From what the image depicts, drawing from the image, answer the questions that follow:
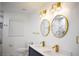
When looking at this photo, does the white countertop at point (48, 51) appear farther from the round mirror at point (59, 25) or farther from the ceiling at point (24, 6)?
the ceiling at point (24, 6)

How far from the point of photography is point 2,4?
1648 mm

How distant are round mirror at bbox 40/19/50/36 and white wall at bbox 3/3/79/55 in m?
0.05

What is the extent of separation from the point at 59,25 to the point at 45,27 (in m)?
0.17

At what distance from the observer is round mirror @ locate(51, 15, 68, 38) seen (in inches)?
65.3

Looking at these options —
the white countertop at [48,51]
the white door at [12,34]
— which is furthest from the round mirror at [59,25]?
the white door at [12,34]

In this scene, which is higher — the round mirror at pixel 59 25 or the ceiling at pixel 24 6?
the ceiling at pixel 24 6

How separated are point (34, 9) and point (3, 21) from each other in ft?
1.30

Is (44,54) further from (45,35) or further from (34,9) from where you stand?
(34,9)

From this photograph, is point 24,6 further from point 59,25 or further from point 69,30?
point 69,30

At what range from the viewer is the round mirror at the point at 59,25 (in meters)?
1.66

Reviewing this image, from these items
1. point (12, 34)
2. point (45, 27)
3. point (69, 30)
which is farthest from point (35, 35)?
point (69, 30)

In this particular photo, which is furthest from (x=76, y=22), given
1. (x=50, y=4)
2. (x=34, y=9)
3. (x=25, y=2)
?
(x=25, y=2)

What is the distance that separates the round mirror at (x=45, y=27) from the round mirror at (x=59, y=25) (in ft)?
0.21

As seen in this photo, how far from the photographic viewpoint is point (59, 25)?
168cm
